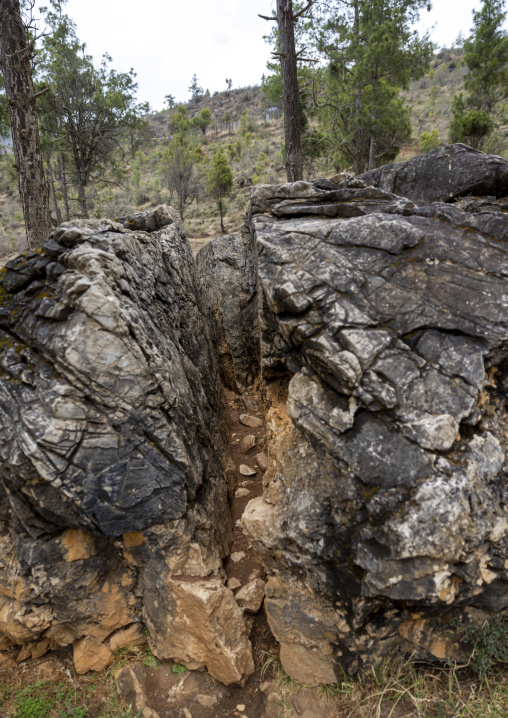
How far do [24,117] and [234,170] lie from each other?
1010 inches

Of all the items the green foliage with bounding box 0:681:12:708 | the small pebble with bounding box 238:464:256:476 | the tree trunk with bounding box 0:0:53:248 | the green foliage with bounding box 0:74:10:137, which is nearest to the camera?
the green foliage with bounding box 0:681:12:708

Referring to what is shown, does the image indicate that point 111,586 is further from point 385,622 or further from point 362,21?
point 362,21

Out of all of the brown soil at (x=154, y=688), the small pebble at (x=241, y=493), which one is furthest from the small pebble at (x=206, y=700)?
the small pebble at (x=241, y=493)

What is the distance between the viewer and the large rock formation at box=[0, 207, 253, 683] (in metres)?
3.37

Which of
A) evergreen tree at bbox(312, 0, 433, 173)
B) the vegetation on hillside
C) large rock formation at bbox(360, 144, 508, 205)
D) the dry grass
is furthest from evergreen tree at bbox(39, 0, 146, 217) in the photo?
the dry grass

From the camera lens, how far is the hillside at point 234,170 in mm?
22047

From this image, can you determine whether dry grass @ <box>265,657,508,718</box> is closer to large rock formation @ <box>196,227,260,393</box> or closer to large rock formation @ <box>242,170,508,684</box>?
large rock formation @ <box>242,170,508,684</box>

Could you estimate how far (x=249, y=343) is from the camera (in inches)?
320

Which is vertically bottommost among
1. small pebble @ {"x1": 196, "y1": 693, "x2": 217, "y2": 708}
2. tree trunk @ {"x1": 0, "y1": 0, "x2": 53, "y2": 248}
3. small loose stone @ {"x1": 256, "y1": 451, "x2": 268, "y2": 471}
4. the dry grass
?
small pebble @ {"x1": 196, "y1": 693, "x2": 217, "y2": 708}

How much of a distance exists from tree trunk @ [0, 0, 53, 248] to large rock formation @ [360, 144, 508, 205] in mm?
5533

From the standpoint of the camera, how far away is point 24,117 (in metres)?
6.57

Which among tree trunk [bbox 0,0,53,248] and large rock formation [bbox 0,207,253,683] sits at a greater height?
tree trunk [bbox 0,0,53,248]

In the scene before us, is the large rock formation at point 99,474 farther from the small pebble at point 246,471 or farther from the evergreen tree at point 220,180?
the evergreen tree at point 220,180

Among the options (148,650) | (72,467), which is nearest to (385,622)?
(148,650)
